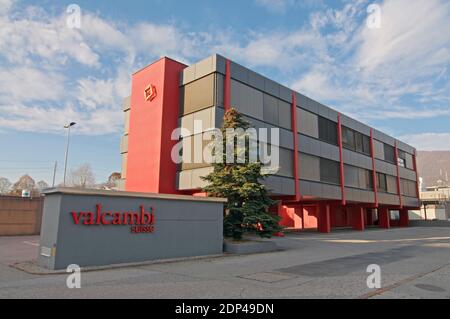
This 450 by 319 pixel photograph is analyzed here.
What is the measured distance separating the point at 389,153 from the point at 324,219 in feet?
55.9

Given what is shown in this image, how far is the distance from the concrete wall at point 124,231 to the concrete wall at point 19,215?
15.5 metres

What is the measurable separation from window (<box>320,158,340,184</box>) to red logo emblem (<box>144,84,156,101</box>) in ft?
53.2

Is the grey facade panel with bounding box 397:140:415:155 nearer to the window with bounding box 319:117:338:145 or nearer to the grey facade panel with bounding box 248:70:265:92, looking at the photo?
the window with bounding box 319:117:338:145

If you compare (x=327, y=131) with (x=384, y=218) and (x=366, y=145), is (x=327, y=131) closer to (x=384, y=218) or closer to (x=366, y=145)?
(x=366, y=145)

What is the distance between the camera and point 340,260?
44.1 ft

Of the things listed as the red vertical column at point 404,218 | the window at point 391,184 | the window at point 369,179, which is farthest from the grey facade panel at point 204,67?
the red vertical column at point 404,218

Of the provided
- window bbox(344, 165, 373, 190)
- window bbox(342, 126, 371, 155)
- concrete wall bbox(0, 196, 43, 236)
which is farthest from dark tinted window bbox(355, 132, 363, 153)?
concrete wall bbox(0, 196, 43, 236)

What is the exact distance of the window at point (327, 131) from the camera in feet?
105

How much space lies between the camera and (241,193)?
16812 millimetres

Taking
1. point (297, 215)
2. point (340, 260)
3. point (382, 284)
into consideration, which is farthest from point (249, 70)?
point (297, 215)

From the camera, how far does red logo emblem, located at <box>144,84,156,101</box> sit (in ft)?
82.8

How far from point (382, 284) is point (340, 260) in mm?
4915

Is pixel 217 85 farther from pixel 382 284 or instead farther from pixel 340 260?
pixel 382 284

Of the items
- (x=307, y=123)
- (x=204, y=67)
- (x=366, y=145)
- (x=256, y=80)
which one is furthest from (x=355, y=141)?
(x=204, y=67)
